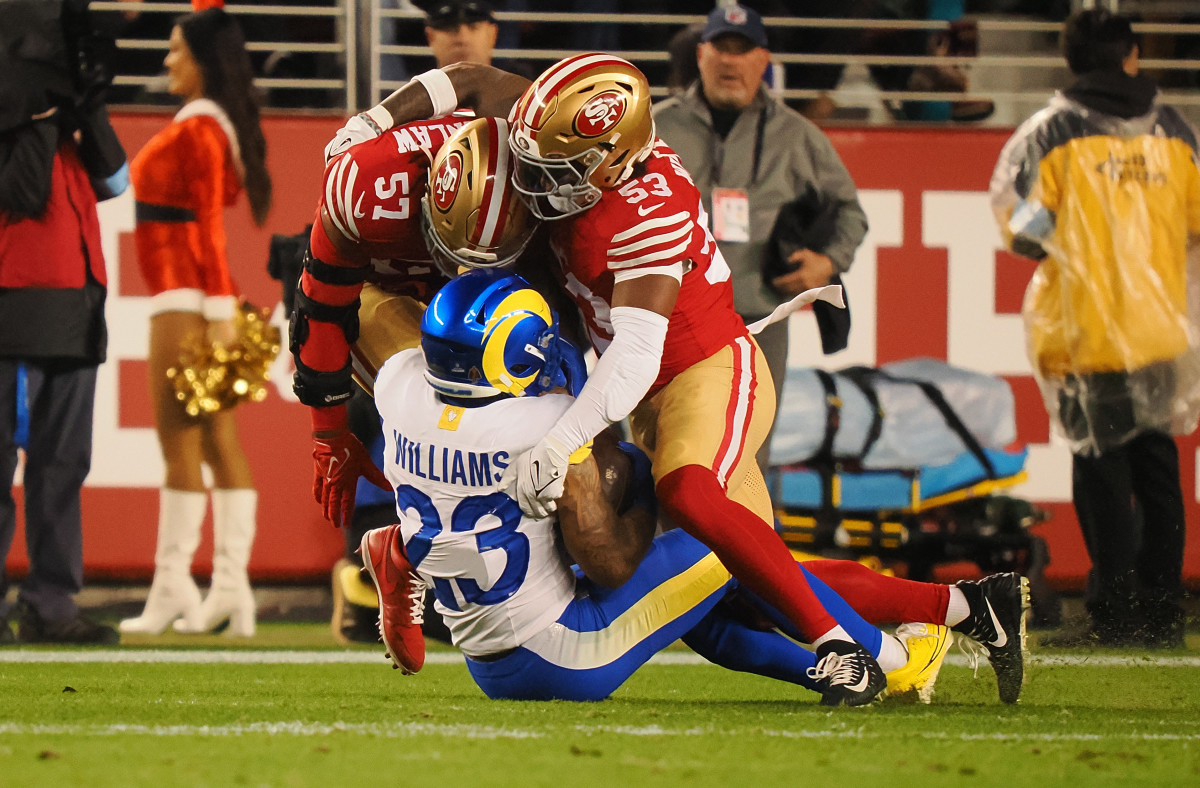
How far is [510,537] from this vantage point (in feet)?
10.9

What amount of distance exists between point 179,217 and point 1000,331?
3.53 metres

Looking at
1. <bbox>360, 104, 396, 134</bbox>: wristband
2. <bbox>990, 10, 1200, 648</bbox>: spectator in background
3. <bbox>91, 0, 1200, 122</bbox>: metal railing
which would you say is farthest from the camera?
<bbox>91, 0, 1200, 122</bbox>: metal railing

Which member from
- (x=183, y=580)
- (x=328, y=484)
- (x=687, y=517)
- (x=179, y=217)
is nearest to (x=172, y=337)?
(x=179, y=217)

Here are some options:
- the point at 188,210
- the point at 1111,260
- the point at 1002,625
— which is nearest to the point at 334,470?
the point at 1002,625

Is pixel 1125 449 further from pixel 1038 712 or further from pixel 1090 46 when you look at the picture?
pixel 1038 712

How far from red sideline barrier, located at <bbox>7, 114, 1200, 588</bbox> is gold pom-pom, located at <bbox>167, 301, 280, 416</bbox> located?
0.49 metres

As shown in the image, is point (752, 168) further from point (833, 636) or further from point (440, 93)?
point (833, 636)

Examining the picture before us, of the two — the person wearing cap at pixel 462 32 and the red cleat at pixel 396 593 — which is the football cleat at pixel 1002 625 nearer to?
the red cleat at pixel 396 593

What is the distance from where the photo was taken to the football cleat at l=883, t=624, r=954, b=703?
3.69m

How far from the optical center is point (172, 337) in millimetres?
5848

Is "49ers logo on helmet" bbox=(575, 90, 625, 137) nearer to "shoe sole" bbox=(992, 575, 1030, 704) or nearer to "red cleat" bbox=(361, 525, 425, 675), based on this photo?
"red cleat" bbox=(361, 525, 425, 675)

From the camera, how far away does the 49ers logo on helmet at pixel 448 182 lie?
3377mm

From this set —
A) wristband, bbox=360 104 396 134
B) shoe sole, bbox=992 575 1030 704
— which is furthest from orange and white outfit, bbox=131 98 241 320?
shoe sole, bbox=992 575 1030 704

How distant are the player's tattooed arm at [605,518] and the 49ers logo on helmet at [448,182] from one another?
0.67 metres
